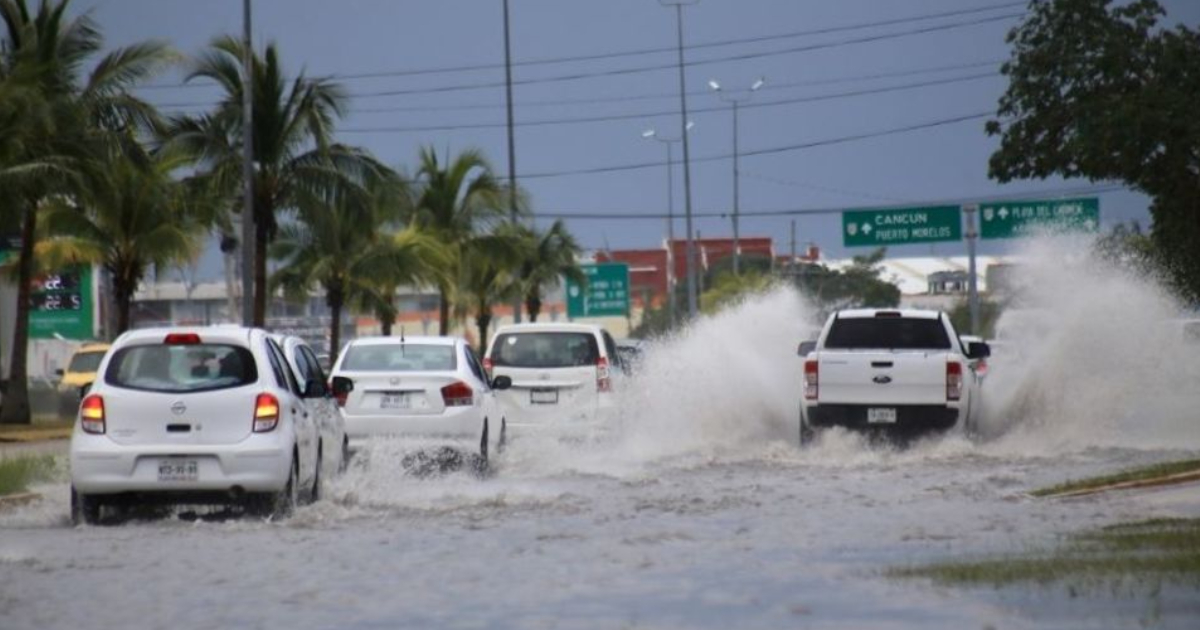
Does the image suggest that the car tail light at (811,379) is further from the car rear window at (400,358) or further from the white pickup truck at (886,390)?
the car rear window at (400,358)

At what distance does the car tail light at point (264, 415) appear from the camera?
1728cm

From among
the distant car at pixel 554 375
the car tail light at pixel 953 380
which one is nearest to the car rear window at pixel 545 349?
the distant car at pixel 554 375

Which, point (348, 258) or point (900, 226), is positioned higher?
point (900, 226)

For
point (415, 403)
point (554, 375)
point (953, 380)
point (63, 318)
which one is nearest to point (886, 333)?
point (953, 380)

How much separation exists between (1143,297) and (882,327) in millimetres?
6348

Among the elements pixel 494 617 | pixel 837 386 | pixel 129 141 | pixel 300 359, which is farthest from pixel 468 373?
pixel 129 141

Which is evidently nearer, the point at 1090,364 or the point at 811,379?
the point at 811,379

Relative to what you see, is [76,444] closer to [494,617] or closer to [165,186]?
[494,617]

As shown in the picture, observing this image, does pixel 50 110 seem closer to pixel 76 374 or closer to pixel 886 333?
pixel 76 374

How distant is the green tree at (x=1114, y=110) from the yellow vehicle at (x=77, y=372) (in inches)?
793

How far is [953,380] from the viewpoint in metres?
25.8

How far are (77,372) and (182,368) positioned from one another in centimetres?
3058

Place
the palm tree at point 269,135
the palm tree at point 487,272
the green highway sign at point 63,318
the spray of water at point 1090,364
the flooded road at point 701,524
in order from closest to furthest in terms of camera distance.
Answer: the flooded road at point 701,524 → the spray of water at point 1090,364 → the palm tree at point 269,135 → the palm tree at point 487,272 → the green highway sign at point 63,318

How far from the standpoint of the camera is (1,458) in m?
26.9
